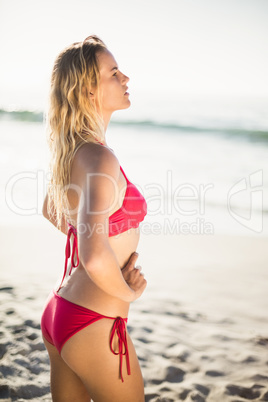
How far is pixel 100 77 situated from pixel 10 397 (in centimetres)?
225

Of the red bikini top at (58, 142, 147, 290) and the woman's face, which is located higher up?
the woman's face

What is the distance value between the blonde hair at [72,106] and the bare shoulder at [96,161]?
67mm

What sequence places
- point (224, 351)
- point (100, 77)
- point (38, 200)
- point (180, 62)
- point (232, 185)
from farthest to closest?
point (180, 62)
point (232, 185)
point (38, 200)
point (224, 351)
point (100, 77)

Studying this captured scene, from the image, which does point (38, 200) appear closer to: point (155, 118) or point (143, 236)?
point (143, 236)

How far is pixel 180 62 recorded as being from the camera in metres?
23.7

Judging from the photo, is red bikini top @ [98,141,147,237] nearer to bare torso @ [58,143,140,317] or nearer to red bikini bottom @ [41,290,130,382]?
bare torso @ [58,143,140,317]

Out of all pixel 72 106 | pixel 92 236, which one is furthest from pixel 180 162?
pixel 92 236

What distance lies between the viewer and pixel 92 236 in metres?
1.28

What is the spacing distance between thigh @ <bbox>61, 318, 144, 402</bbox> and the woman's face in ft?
2.99

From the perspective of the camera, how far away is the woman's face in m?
A: 1.63

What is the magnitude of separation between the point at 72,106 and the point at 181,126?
16.9 metres

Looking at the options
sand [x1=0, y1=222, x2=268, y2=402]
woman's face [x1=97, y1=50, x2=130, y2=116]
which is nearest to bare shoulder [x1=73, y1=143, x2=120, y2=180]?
woman's face [x1=97, y1=50, x2=130, y2=116]

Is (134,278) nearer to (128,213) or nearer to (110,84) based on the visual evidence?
(128,213)

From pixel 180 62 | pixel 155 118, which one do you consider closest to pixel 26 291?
pixel 155 118
